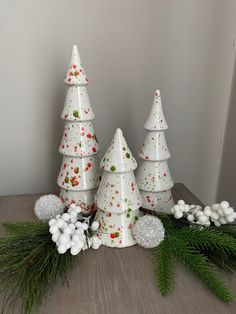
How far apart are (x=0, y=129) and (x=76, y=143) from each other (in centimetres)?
30

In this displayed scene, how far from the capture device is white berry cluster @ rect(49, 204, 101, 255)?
1.64 ft

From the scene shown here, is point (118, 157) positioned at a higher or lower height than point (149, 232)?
higher

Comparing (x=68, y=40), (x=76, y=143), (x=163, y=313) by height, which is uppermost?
(x=68, y=40)

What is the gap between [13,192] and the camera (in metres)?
0.87

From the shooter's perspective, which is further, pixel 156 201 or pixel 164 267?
pixel 156 201

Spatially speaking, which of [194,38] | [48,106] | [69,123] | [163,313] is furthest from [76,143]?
[194,38]

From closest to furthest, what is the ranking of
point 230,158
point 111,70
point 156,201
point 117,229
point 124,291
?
point 124,291 → point 117,229 → point 156,201 → point 111,70 → point 230,158

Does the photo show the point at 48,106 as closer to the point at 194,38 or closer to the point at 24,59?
the point at 24,59

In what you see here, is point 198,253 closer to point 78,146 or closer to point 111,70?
point 78,146

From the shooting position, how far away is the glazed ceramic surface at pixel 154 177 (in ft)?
2.17

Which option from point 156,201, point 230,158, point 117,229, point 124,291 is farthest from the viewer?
point 230,158

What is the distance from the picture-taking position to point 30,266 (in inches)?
19.3

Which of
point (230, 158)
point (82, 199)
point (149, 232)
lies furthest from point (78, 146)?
point (230, 158)

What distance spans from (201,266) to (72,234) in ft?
0.73
